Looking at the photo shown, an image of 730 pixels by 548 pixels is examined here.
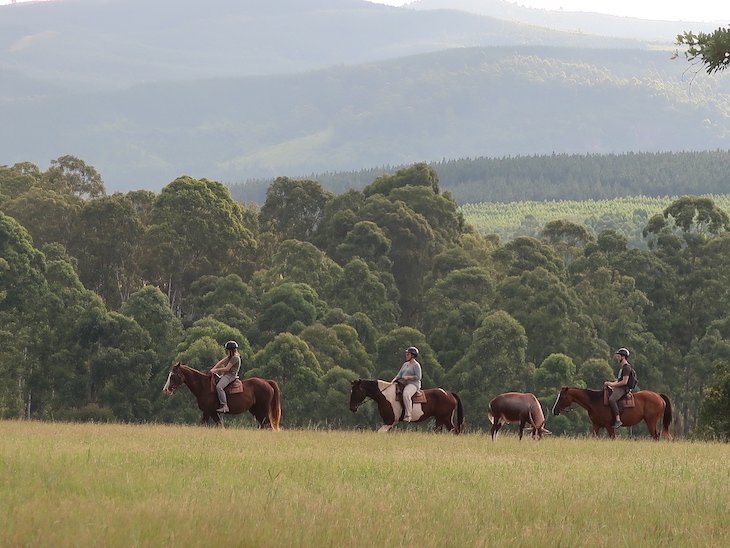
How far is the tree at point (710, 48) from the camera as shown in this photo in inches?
697

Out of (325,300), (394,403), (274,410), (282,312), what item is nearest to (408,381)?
(394,403)

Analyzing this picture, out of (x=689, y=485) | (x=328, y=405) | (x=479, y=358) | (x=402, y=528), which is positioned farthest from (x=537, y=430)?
(x=479, y=358)

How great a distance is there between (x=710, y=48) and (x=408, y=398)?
1523cm

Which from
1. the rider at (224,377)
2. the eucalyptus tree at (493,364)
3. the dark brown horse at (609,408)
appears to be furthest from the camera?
the eucalyptus tree at (493,364)

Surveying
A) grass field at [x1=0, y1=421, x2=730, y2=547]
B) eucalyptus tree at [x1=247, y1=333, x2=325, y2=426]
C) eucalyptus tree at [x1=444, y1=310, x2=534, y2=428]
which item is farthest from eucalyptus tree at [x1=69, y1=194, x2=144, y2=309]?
→ grass field at [x1=0, y1=421, x2=730, y2=547]

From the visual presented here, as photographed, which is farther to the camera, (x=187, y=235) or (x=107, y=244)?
(x=187, y=235)

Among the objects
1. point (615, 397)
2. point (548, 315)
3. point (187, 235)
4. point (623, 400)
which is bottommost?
point (548, 315)

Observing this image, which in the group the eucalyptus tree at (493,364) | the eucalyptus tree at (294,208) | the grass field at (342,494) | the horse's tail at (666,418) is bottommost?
the eucalyptus tree at (493,364)

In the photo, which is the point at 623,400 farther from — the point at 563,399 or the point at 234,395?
the point at 234,395

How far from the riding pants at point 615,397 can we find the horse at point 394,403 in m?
3.50

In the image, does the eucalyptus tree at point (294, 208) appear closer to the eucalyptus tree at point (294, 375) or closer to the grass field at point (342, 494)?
the eucalyptus tree at point (294, 375)

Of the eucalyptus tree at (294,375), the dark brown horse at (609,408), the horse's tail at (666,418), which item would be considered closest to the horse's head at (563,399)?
the dark brown horse at (609,408)

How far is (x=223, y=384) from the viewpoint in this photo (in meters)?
31.2

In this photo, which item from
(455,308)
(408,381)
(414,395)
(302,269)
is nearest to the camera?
(408,381)
